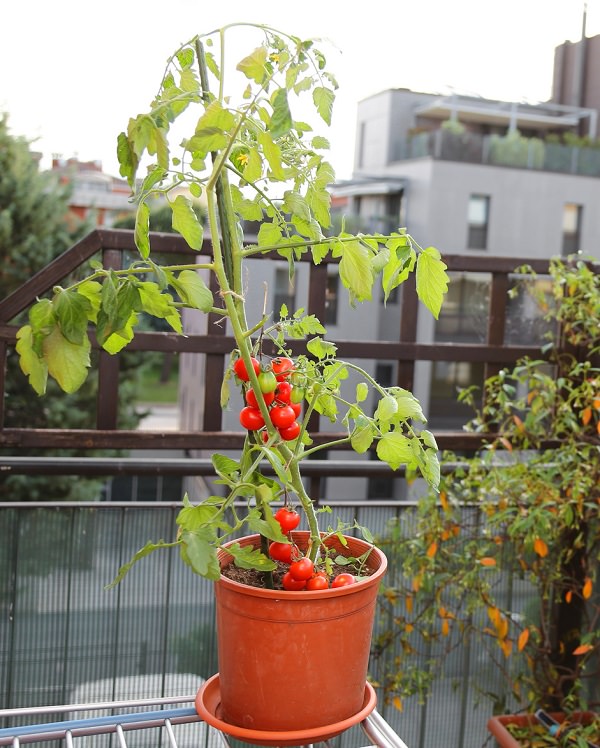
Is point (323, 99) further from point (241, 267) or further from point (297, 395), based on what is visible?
→ point (297, 395)

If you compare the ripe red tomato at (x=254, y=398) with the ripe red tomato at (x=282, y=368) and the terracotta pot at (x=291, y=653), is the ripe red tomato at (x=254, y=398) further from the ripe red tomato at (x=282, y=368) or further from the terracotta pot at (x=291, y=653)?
the terracotta pot at (x=291, y=653)

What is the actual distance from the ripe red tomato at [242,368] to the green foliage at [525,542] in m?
0.95

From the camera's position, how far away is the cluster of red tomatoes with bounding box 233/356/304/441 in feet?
3.13

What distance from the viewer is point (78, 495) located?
34.0 feet

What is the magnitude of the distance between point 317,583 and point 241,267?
37cm

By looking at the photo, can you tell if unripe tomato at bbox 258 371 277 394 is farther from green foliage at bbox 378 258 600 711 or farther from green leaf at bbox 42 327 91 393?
green foliage at bbox 378 258 600 711

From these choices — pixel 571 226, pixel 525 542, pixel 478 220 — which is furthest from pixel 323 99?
pixel 571 226

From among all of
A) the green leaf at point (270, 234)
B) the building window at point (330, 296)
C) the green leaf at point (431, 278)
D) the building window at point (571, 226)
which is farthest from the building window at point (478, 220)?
the green leaf at point (431, 278)

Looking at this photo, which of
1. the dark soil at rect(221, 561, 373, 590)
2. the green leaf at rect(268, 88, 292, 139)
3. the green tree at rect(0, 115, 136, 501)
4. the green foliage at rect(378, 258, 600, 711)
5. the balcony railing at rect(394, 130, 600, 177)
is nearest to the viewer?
the green leaf at rect(268, 88, 292, 139)

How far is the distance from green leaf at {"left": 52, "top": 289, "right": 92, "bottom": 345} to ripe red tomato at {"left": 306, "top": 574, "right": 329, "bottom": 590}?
367 millimetres

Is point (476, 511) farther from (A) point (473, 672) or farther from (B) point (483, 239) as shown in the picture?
(B) point (483, 239)

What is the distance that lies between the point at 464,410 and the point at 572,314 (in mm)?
12429

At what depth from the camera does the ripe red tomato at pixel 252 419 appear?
955 millimetres

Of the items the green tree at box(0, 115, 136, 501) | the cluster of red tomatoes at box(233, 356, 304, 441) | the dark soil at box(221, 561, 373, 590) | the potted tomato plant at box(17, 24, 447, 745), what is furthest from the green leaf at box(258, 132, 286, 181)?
the green tree at box(0, 115, 136, 501)
